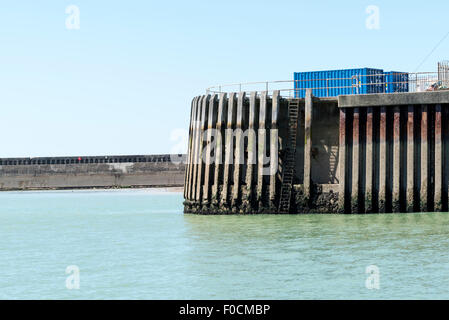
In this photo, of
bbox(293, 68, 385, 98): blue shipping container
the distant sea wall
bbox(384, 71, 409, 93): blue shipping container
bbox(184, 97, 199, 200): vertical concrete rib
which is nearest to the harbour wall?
bbox(184, 97, 199, 200): vertical concrete rib

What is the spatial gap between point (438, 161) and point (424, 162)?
0.60m

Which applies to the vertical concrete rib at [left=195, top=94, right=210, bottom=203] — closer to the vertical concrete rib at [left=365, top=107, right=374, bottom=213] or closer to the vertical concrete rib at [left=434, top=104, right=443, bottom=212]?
the vertical concrete rib at [left=365, top=107, right=374, bottom=213]

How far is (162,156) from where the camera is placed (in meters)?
90.2

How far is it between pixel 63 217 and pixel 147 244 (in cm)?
Result: 1825

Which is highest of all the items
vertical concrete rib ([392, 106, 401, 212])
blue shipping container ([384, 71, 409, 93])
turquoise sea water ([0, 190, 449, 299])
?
blue shipping container ([384, 71, 409, 93])

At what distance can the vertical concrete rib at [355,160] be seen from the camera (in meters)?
33.3

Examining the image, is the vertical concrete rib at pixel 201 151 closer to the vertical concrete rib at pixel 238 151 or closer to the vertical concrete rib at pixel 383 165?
the vertical concrete rib at pixel 238 151

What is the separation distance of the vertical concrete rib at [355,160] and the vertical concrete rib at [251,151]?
14.9 ft

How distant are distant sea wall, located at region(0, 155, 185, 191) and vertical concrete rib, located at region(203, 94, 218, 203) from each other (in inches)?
2041

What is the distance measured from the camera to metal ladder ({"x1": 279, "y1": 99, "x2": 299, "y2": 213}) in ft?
113

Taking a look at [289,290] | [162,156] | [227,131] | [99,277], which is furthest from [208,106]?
[162,156]

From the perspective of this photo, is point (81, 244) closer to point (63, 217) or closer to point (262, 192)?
point (262, 192)

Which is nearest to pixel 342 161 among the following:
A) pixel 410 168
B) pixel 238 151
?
pixel 410 168

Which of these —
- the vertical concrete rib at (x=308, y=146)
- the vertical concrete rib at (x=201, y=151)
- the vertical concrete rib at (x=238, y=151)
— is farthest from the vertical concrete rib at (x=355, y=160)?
the vertical concrete rib at (x=201, y=151)
